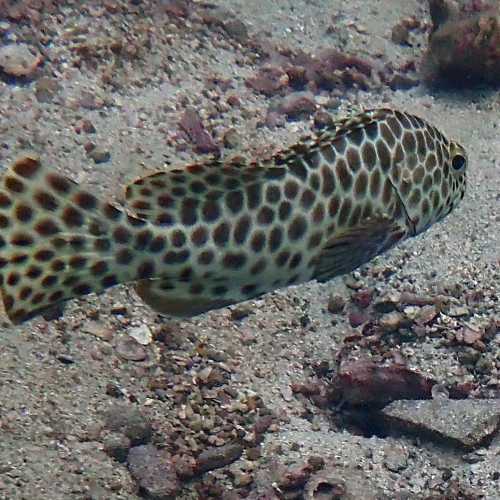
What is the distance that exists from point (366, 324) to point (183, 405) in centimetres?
160

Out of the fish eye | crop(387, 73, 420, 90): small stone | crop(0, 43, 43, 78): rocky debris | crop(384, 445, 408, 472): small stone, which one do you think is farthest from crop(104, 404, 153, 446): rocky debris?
crop(387, 73, 420, 90): small stone

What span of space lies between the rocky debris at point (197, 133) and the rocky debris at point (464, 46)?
2799mm

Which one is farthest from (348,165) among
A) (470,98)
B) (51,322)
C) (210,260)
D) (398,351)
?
(470,98)

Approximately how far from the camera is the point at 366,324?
609cm

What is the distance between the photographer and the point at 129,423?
4996 mm

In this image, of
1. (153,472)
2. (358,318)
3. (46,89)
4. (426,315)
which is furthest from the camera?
(46,89)

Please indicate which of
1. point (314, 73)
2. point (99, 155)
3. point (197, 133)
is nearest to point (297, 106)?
point (314, 73)

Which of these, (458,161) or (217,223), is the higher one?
(458,161)

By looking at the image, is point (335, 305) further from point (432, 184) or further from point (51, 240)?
point (51, 240)

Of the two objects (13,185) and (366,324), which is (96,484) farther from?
(366,324)

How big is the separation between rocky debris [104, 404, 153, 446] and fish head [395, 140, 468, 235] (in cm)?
210

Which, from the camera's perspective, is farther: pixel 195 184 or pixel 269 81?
pixel 269 81

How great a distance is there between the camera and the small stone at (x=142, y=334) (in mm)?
5590

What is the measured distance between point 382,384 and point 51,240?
2754 millimetres
